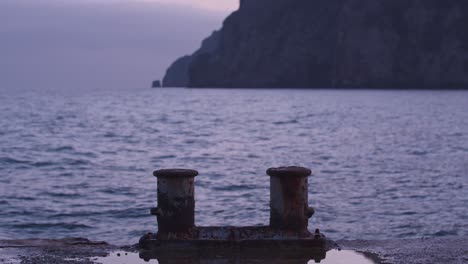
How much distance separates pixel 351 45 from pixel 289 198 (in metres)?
162

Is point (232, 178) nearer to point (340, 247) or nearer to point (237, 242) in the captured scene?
point (340, 247)

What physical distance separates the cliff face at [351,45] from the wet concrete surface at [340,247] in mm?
153833

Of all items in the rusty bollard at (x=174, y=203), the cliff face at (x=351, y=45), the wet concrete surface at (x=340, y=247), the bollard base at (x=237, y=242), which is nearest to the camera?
the wet concrete surface at (x=340, y=247)

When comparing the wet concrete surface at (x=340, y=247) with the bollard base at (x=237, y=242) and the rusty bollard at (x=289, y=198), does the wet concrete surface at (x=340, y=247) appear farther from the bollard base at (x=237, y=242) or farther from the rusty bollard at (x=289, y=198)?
the rusty bollard at (x=289, y=198)

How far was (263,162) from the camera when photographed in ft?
104

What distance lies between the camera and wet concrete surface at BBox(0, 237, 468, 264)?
9.59m

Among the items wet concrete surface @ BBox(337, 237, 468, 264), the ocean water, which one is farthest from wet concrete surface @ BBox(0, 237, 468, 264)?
the ocean water

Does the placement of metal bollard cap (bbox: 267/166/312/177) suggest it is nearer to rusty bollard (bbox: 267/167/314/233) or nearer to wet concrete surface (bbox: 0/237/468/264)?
rusty bollard (bbox: 267/167/314/233)

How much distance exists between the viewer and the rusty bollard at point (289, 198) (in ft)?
33.9

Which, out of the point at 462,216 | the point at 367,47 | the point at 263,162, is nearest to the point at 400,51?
the point at 367,47

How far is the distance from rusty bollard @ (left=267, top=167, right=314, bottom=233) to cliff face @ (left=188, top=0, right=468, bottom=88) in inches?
6090

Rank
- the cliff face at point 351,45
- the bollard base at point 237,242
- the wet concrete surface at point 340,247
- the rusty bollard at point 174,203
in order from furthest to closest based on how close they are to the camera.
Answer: the cliff face at point 351,45
the rusty bollard at point 174,203
the bollard base at point 237,242
the wet concrete surface at point 340,247

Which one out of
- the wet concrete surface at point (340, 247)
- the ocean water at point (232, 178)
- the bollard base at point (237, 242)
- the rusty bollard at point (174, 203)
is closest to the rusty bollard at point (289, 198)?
the bollard base at point (237, 242)

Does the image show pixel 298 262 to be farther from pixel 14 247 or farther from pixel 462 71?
pixel 462 71
